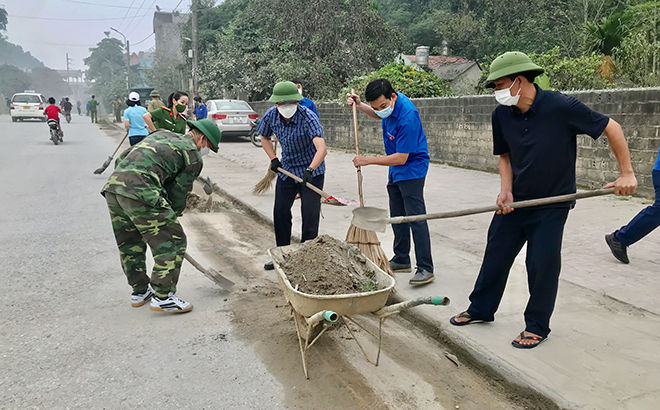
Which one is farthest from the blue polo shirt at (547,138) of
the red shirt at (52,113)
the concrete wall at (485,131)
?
the red shirt at (52,113)

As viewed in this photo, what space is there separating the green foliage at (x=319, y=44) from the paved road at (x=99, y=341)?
1476 cm

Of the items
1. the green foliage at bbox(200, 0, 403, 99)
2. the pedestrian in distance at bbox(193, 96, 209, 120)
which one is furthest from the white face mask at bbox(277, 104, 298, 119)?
the green foliage at bbox(200, 0, 403, 99)

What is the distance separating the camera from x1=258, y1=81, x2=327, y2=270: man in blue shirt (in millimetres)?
4809

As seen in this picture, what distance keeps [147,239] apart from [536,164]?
2.84m

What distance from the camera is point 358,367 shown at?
11.0ft

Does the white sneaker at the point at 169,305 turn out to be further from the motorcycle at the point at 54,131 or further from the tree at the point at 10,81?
the tree at the point at 10,81

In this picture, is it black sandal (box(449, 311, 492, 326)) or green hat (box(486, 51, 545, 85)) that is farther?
black sandal (box(449, 311, 492, 326))

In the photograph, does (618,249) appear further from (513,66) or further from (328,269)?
(328,269)

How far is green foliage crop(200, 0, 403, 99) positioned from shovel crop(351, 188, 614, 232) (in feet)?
53.3

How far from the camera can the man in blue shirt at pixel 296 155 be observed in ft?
15.8

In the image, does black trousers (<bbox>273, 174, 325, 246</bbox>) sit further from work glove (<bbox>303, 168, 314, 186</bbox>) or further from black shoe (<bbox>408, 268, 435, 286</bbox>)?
black shoe (<bbox>408, 268, 435, 286</bbox>)

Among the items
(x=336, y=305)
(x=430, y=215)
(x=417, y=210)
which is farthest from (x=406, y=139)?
(x=336, y=305)

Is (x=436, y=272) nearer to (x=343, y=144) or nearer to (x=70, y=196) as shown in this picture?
(x=70, y=196)

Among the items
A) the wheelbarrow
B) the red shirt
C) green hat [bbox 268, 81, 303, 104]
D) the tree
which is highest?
the tree
